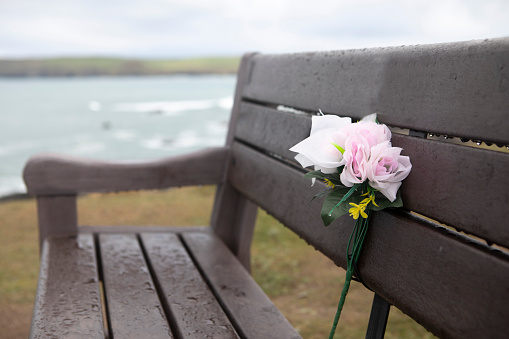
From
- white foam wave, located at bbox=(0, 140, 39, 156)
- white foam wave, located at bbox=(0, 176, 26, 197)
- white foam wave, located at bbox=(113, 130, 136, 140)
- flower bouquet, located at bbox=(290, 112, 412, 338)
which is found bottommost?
white foam wave, located at bbox=(0, 140, 39, 156)

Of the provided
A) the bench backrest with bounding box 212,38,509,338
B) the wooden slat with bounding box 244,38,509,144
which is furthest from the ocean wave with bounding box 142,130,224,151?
the bench backrest with bounding box 212,38,509,338

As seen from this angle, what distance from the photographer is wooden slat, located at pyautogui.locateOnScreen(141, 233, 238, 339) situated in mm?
1367

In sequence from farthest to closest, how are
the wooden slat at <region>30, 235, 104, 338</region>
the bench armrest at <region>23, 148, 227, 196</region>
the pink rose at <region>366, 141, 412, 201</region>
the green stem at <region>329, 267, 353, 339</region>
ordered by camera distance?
the bench armrest at <region>23, 148, 227, 196</region>, the wooden slat at <region>30, 235, 104, 338</region>, the green stem at <region>329, 267, 353, 339</region>, the pink rose at <region>366, 141, 412, 201</region>

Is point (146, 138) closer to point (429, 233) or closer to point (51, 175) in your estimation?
point (51, 175)

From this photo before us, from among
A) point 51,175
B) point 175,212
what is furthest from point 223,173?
point 175,212

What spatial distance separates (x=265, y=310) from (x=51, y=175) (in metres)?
1.15

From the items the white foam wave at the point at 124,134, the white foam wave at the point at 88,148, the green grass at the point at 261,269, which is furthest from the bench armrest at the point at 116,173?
the white foam wave at the point at 124,134

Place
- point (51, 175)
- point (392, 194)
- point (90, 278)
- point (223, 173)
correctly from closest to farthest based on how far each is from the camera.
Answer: point (392, 194) → point (90, 278) → point (51, 175) → point (223, 173)

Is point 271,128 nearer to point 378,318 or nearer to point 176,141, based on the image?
point 378,318

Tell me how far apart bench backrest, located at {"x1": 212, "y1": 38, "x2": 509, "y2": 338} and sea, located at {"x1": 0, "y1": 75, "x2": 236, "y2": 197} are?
3.83 metres

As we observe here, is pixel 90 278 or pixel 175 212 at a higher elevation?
pixel 90 278

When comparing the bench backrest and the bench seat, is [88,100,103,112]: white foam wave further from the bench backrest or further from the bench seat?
the bench backrest

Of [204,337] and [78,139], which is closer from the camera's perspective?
[204,337]

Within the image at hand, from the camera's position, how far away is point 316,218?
1503mm
